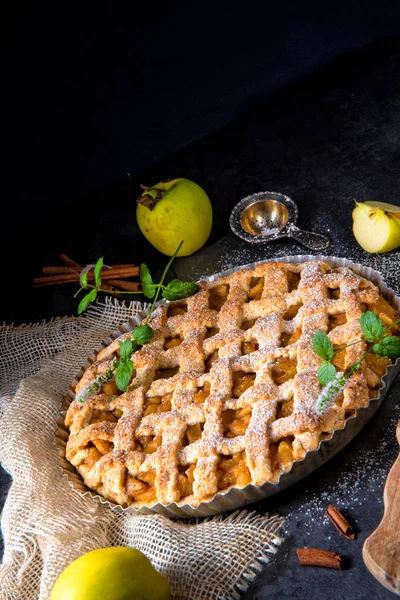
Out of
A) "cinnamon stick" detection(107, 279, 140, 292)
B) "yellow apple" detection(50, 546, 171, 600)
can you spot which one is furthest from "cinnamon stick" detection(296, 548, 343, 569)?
"cinnamon stick" detection(107, 279, 140, 292)

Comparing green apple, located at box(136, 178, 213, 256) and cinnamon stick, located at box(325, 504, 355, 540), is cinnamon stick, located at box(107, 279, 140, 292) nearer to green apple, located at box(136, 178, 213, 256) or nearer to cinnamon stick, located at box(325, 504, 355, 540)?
green apple, located at box(136, 178, 213, 256)

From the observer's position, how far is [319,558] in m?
1.36

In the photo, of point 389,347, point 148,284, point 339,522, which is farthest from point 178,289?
point 339,522

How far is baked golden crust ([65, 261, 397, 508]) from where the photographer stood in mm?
1441

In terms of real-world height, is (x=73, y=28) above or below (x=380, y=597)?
above

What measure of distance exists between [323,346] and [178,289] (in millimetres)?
460

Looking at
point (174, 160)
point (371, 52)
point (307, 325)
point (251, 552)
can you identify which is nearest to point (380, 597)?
point (251, 552)

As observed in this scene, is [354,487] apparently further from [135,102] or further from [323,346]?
[135,102]

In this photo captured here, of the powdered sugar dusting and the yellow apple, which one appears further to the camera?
the powdered sugar dusting

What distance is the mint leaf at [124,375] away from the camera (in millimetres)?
1664

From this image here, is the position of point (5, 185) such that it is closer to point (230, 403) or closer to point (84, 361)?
point (84, 361)

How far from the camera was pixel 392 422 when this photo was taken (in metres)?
1.56

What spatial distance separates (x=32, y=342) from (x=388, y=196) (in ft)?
3.54

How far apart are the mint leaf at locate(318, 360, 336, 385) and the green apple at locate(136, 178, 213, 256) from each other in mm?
737
